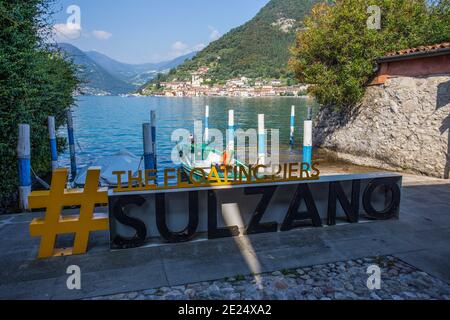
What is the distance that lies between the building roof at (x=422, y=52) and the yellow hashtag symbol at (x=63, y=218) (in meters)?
12.0

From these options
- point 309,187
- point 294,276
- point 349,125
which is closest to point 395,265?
point 294,276

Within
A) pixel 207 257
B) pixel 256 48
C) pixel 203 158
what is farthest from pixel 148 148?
pixel 256 48

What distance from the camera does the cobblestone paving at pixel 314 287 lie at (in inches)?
172

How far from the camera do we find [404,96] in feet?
46.2

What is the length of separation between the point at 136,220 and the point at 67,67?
1459cm

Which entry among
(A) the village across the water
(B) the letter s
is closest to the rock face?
(B) the letter s

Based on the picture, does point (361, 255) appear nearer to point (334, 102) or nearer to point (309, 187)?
point (309, 187)

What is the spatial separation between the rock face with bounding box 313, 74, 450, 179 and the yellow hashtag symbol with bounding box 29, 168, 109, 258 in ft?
37.9

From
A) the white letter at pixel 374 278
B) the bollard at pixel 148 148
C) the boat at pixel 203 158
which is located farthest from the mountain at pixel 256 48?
the white letter at pixel 374 278

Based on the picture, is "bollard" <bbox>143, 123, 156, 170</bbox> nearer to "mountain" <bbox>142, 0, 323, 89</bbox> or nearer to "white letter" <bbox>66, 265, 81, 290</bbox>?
"white letter" <bbox>66, 265, 81, 290</bbox>

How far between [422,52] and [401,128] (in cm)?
303

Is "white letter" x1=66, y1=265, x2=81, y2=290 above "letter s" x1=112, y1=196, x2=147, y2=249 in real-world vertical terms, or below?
below

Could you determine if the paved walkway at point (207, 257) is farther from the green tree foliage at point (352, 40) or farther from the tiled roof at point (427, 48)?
the green tree foliage at point (352, 40)

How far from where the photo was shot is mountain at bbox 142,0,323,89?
16000 cm
